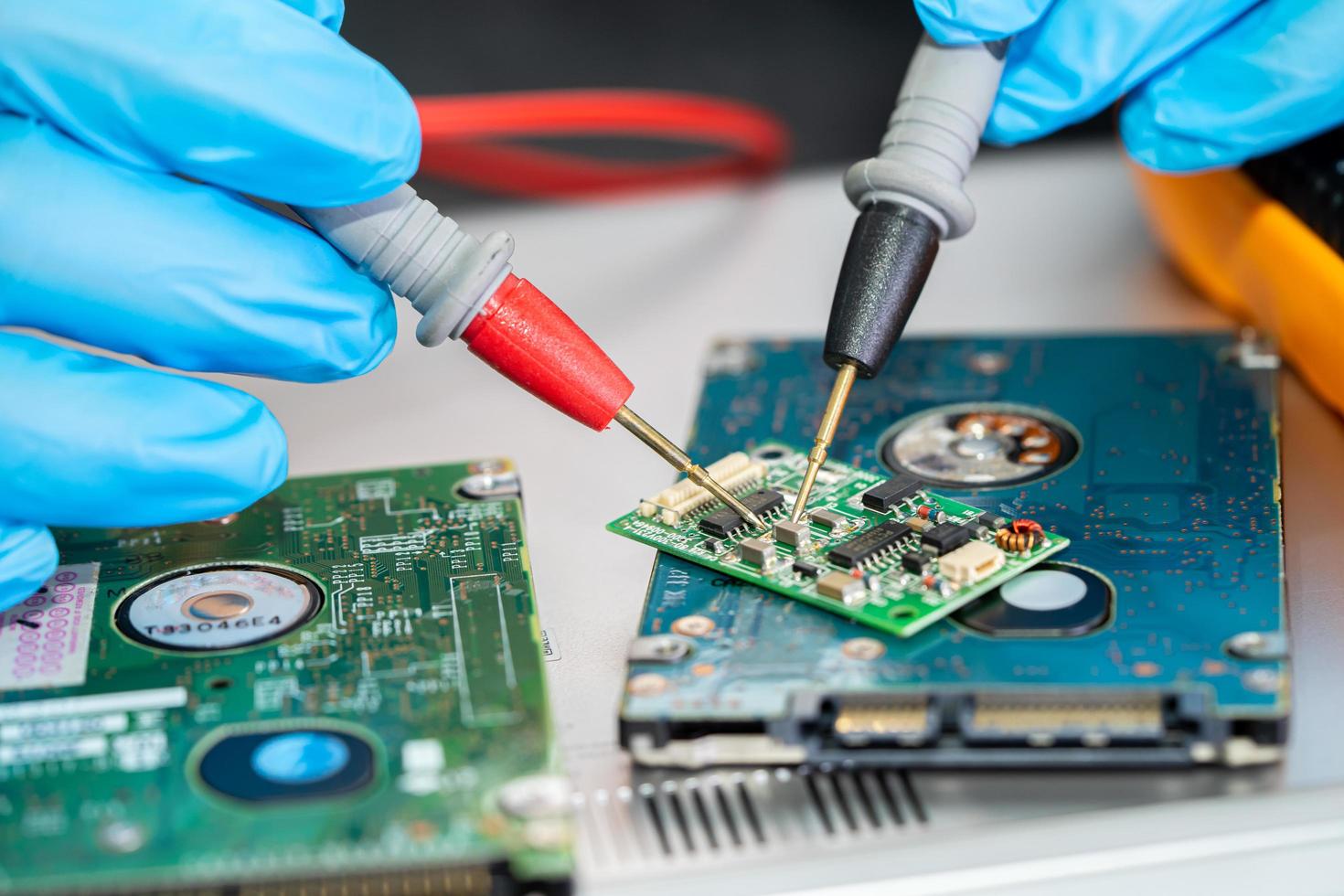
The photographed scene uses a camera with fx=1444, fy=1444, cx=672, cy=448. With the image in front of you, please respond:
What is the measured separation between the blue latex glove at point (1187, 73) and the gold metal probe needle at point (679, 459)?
0.54 metres

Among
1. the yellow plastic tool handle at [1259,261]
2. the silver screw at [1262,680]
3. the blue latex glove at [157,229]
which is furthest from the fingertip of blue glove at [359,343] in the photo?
the yellow plastic tool handle at [1259,261]

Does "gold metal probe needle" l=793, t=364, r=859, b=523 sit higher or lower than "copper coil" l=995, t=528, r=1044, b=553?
higher

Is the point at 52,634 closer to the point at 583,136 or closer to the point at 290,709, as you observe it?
the point at 290,709

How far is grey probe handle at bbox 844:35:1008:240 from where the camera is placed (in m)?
1.32

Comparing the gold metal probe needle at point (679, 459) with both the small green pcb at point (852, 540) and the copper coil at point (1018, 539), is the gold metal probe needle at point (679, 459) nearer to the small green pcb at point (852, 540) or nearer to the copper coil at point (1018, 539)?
the small green pcb at point (852, 540)

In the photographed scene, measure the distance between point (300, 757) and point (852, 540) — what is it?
479 millimetres

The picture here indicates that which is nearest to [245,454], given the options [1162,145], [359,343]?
[359,343]

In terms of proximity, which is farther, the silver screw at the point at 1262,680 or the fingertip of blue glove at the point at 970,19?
the fingertip of blue glove at the point at 970,19

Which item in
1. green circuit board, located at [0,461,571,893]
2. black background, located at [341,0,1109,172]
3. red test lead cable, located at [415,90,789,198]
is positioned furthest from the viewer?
black background, located at [341,0,1109,172]

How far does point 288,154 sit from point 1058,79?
83 centimetres

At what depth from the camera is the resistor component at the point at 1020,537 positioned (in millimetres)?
1206

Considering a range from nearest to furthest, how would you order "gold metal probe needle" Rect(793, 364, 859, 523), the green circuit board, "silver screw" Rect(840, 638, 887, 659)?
the green circuit board, "silver screw" Rect(840, 638, 887, 659), "gold metal probe needle" Rect(793, 364, 859, 523)

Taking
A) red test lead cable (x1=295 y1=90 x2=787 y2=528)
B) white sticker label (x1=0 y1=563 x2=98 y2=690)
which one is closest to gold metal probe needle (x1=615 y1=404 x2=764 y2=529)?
red test lead cable (x1=295 y1=90 x2=787 y2=528)

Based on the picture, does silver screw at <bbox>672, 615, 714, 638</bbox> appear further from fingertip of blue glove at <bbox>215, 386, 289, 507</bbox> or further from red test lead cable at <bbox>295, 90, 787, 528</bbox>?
fingertip of blue glove at <bbox>215, 386, 289, 507</bbox>
